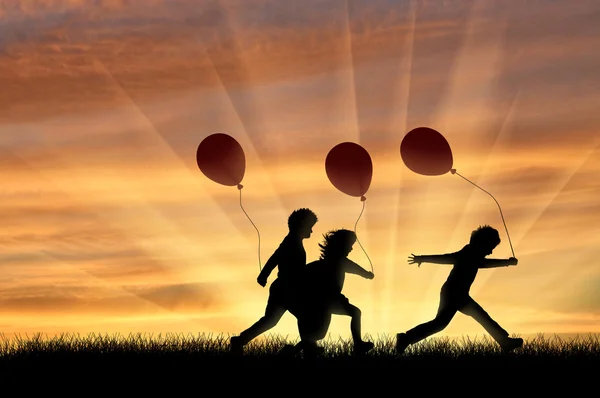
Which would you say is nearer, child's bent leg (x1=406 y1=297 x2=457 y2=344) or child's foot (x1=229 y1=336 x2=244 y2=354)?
child's foot (x1=229 y1=336 x2=244 y2=354)

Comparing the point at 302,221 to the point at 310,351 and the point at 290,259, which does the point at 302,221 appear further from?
the point at 310,351

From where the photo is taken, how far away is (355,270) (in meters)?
13.4

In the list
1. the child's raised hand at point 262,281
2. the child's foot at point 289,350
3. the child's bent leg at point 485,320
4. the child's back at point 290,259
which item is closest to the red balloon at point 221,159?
the child's back at point 290,259

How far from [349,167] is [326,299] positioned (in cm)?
254

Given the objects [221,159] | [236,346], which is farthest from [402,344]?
[221,159]

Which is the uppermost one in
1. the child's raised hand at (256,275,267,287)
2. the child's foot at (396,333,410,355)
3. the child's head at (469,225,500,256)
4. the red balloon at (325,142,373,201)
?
the red balloon at (325,142,373,201)

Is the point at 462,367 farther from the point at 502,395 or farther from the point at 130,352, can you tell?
the point at 130,352

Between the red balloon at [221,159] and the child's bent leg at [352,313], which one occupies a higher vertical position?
the red balloon at [221,159]

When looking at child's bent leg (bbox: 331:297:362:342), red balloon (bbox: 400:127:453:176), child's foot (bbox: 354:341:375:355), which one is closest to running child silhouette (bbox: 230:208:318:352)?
child's bent leg (bbox: 331:297:362:342)

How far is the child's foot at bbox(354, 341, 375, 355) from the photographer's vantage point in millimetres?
13125

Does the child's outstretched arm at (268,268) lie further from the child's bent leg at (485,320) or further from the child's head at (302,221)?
the child's bent leg at (485,320)

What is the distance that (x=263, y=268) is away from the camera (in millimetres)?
13430

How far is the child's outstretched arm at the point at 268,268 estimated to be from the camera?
13352 millimetres

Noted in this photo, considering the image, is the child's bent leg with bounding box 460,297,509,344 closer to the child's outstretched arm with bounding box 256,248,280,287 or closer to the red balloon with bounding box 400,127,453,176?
the red balloon with bounding box 400,127,453,176
